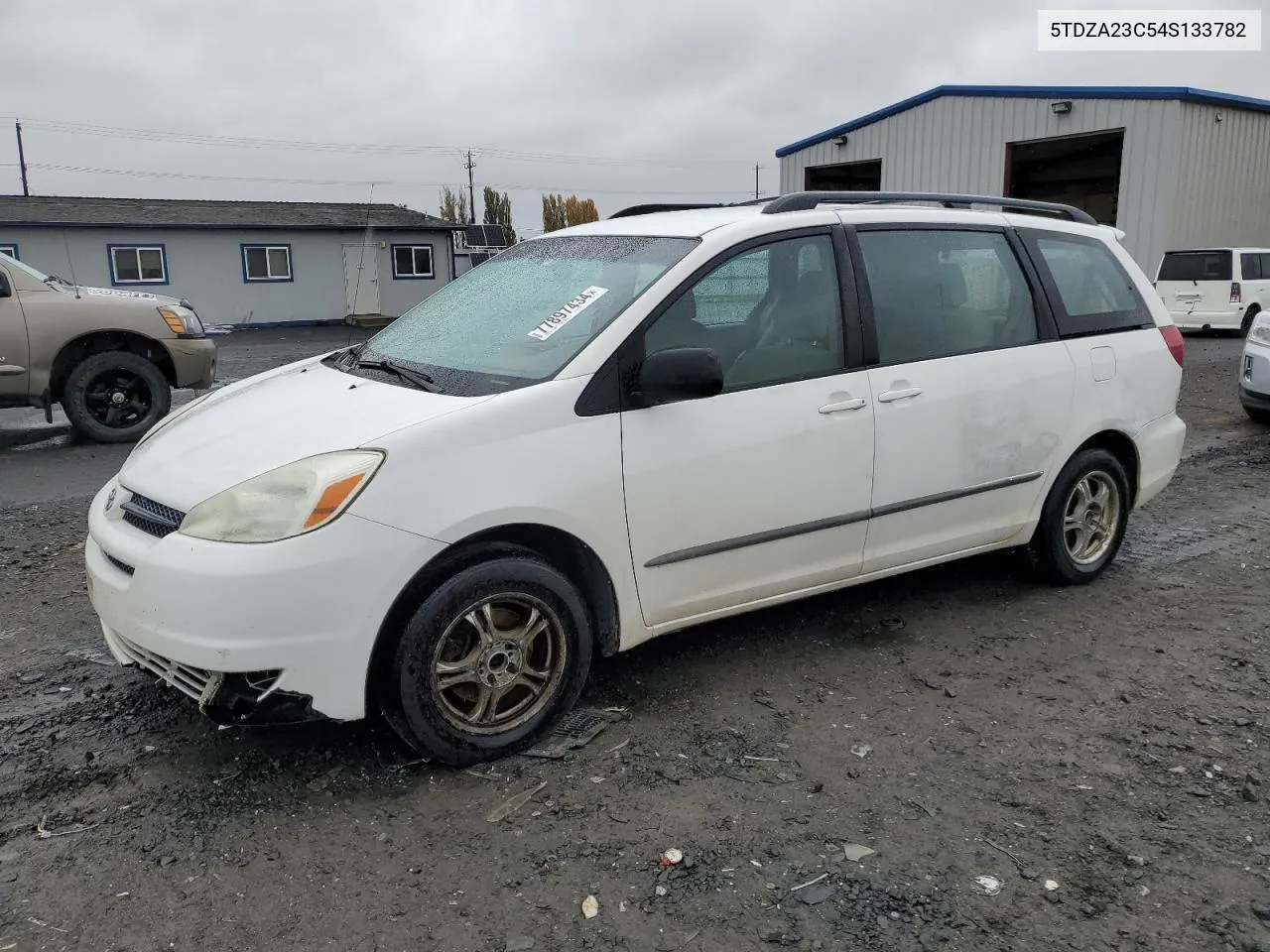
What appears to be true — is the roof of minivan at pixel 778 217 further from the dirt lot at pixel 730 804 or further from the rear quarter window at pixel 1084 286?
the dirt lot at pixel 730 804

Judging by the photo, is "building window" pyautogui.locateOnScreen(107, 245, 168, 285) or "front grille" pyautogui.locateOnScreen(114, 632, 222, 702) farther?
"building window" pyautogui.locateOnScreen(107, 245, 168, 285)

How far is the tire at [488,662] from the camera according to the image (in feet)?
10.0

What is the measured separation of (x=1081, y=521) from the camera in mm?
4852

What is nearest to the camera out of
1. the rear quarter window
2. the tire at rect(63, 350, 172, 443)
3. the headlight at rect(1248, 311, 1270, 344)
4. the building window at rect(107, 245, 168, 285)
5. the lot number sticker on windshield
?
the lot number sticker on windshield

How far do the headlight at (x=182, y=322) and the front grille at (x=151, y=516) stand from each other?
664 centimetres

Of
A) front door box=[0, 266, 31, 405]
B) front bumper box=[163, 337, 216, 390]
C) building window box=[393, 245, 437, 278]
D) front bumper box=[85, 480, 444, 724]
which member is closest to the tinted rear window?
front bumper box=[163, 337, 216, 390]

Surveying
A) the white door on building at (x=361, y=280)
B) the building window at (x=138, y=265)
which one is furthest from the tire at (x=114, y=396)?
the white door on building at (x=361, y=280)

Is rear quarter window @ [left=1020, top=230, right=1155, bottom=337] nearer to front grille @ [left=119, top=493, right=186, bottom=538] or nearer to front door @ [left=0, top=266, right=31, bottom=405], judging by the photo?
front grille @ [left=119, top=493, right=186, bottom=538]

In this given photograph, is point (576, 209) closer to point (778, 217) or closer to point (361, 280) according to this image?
point (361, 280)

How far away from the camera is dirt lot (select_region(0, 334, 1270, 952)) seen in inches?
99.6

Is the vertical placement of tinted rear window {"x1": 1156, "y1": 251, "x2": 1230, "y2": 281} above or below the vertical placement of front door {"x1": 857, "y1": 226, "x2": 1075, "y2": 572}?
above

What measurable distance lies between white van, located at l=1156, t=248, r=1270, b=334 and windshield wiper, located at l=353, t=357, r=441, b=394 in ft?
63.1

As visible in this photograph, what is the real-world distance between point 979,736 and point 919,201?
231 centimetres

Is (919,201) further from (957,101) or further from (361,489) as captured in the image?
(957,101)
